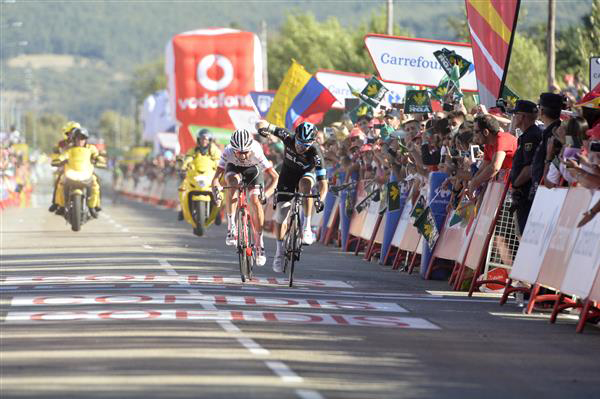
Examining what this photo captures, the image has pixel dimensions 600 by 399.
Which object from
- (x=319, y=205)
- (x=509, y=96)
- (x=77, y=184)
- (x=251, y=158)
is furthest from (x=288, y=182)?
(x=77, y=184)

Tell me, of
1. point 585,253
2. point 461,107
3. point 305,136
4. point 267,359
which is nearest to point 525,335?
point 585,253

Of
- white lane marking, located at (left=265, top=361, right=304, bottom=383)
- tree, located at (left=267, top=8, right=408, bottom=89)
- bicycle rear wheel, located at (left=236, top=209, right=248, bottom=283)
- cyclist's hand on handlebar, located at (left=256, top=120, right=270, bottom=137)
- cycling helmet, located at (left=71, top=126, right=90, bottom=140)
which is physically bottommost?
tree, located at (left=267, top=8, right=408, bottom=89)

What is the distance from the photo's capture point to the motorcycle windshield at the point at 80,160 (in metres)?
29.9

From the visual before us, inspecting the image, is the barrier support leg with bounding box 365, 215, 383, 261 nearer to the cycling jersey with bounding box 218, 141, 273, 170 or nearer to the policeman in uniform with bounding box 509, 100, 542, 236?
the cycling jersey with bounding box 218, 141, 273, 170

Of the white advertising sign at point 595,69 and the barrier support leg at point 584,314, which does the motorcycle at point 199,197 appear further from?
the barrier support leg at point 584,314

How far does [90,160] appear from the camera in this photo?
100 feet

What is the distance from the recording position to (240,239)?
17.8m

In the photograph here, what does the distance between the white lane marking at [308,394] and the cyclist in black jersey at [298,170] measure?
8.29m

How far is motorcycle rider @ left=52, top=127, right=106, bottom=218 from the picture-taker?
30234 millimetres

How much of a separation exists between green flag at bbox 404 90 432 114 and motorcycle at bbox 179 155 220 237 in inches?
309

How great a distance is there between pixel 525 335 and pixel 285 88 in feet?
74.5

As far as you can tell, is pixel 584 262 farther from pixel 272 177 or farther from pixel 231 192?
pixel 272 177

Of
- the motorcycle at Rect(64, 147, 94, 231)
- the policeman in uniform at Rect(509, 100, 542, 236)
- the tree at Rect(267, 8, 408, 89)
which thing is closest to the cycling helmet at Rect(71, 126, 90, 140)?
the motorcycle at Rect(64, 147, 94, 231)

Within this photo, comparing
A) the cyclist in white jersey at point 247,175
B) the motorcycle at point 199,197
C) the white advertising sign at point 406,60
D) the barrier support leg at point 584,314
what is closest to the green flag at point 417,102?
the white advertising sign at point 406,60
